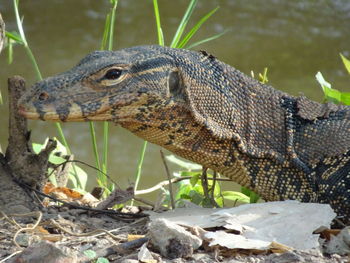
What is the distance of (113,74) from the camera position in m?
4.77

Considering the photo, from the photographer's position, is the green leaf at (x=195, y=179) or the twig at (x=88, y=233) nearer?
the twig at (x=88, y=233)

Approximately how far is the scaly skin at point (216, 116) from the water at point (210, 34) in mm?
7163

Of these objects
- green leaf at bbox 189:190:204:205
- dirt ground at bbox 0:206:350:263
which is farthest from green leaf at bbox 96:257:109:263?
green leaf at bbox 189:190:204:205

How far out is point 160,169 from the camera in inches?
473

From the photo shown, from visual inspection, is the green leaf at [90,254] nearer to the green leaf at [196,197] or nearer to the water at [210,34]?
the green leaf at [196,197]

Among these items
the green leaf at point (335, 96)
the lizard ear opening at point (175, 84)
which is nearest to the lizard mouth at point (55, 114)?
the lizard ear opening at point (175, 84)

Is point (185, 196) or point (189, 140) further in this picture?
point (185, 196)

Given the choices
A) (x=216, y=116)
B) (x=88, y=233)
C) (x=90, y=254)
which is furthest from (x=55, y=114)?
(x=216, y=116)

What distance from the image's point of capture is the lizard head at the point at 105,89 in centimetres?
461

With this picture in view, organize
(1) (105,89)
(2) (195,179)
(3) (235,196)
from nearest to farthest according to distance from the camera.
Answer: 1. (1) (105,89)
2. (2) (195,179)
3. (3) (235,196)

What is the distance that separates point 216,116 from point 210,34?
10359mm

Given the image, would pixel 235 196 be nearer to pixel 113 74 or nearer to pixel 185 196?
pixel 185 196

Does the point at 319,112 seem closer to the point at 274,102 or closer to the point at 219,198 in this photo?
the point at 274,102

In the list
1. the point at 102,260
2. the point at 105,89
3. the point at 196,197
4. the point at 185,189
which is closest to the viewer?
the point at 102,260
